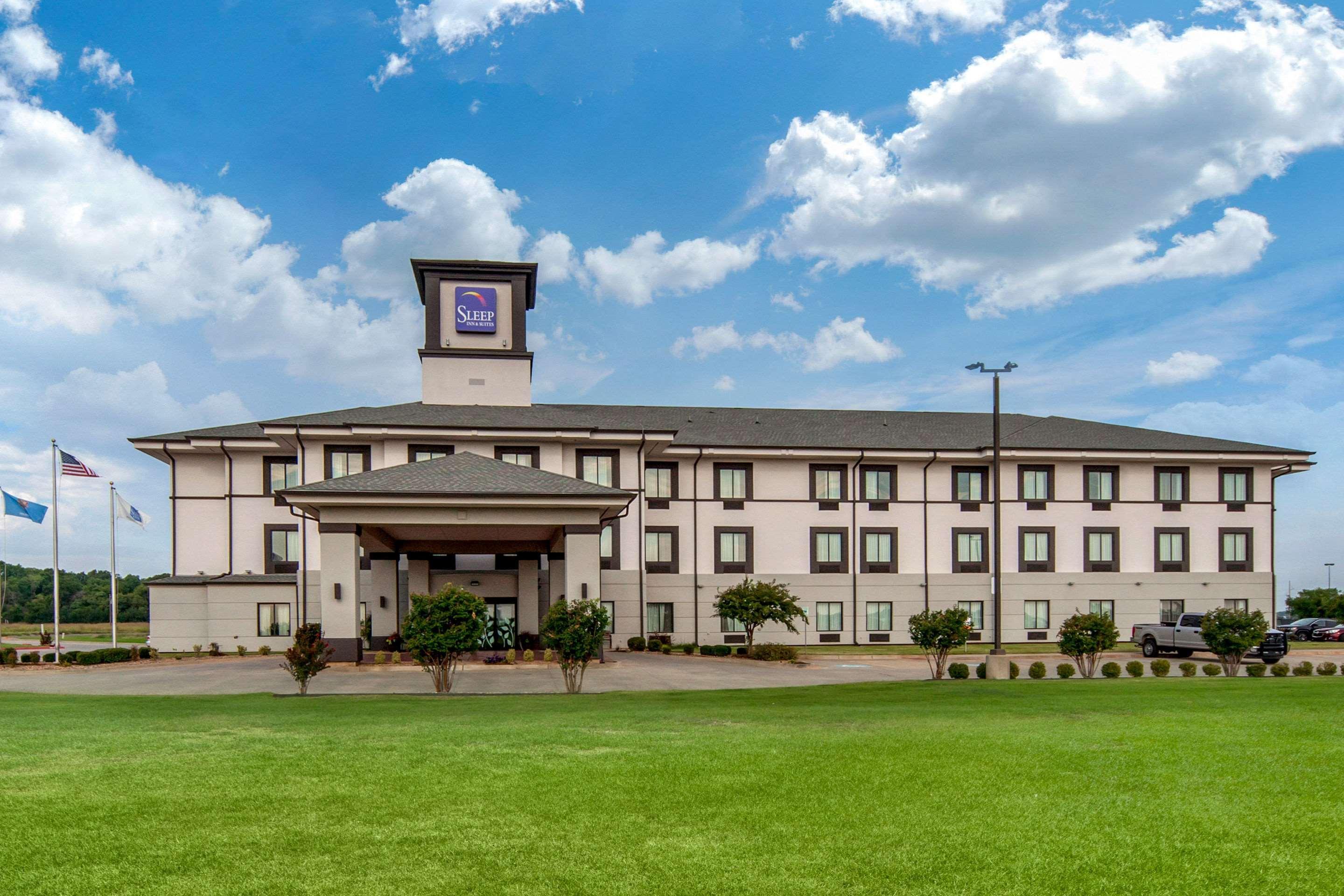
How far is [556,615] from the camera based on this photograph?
877 inches

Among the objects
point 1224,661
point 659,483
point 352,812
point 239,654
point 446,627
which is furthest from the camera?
point 659,483

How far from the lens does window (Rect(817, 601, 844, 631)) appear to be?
42562 mm

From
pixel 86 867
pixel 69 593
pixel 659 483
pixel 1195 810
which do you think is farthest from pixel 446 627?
pixel 69 593

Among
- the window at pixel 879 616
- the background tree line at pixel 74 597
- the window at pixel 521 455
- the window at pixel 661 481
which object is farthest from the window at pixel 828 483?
the background tree line at pixel 74 597

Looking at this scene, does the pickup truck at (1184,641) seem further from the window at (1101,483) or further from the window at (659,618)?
the window at (659,618)

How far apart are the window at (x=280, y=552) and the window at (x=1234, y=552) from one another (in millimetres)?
43241

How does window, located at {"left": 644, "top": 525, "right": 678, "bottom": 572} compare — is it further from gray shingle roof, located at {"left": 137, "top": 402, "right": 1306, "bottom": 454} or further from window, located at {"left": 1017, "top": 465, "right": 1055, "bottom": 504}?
window, located at {"left": 1017, "top": 465, "right": 1055, "bottom": 504}

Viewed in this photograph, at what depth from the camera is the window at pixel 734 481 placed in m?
42.2

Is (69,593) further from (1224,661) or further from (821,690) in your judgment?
(1224,661)

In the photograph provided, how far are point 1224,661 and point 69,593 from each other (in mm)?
84430

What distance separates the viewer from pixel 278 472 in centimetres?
3947

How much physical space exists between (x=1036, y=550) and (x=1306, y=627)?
18.0 metres

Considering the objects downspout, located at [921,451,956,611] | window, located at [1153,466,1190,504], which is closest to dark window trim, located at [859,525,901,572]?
downspout, located at [921,451,956,611]

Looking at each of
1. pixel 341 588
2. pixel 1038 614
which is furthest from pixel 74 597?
pixel 1038 614
